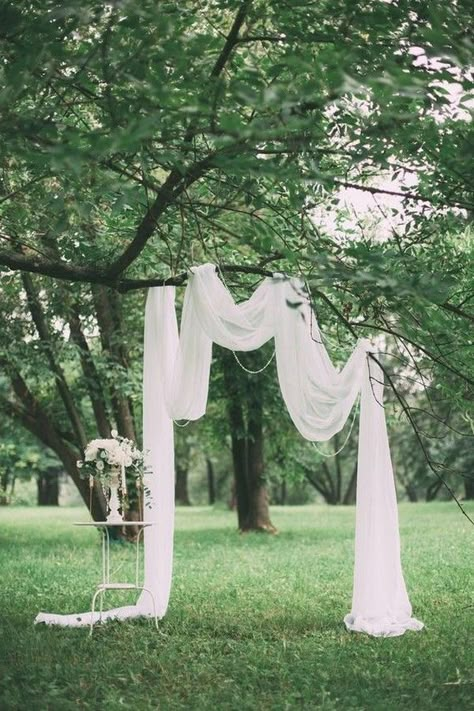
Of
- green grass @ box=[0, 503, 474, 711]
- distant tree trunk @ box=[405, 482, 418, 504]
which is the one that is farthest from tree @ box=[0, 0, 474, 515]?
distant tree trunk @ box=[405, 482, 418, 504]

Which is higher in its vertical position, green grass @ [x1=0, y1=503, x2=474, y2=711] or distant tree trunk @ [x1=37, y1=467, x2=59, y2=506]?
distant tree trunk @ [x1=37, y1=467, x2=59, y2=506]

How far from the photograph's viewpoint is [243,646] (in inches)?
303

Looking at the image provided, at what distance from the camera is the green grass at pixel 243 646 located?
6.24 meters

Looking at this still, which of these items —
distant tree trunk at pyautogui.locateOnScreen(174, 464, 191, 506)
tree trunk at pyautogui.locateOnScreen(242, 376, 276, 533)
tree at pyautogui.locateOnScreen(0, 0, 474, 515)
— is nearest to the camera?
tree at pyautogui.locateOnScreen(0, 0, 474, 515)

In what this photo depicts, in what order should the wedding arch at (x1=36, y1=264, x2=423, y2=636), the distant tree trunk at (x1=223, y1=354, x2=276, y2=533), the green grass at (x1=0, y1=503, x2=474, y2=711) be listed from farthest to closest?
the distant tree trunk at (x1=223, y1=354, x2=276, y2=533), the wedding arch at (x1=36, y1=264, x2=423, y2=636), the green grass at (x1=0, y1=503, x2=474, y2=711)

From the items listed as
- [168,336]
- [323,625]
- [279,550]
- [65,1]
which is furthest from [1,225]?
[279,550]

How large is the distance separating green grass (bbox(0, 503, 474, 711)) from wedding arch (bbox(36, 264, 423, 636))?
0.37 m

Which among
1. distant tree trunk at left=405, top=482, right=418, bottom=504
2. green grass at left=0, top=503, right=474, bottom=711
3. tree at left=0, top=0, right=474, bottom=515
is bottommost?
green grass at left=0, top=503, right=474, bottom=711

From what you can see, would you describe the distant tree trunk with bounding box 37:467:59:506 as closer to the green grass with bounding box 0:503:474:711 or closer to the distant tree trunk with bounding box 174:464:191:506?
the distant tree trunk with bounding box 174:464:191:506

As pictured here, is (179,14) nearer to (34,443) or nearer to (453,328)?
(453,328)

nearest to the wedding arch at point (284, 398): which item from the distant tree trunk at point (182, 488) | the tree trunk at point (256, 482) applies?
the tree trunk at point (256, 482)

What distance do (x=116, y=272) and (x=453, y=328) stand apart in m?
2.71

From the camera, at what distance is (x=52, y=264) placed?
8055mm

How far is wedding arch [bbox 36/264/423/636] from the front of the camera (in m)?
8.16
